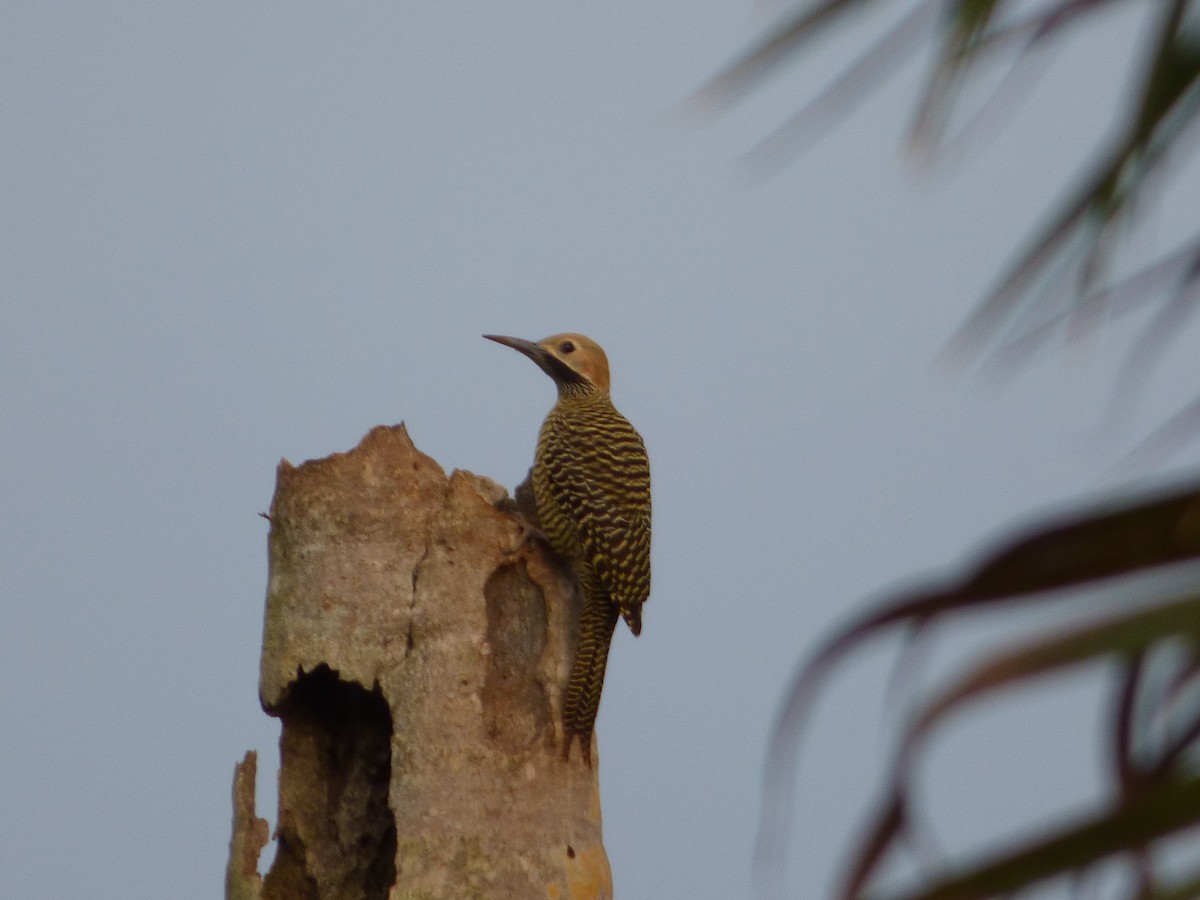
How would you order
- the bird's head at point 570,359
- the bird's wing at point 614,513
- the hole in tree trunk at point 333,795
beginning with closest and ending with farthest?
the hole in tree trunk at point 333,795 → the bird's wing at point 614,513 → the bird's head at point 570,359

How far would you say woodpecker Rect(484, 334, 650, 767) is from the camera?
21.1 feet

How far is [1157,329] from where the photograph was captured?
1050 millimetres

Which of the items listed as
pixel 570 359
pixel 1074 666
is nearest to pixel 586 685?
pixel 570 359

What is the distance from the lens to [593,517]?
6.96m

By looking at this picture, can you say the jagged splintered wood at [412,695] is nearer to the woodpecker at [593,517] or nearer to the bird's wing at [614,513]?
the woodpecker at [593,517]

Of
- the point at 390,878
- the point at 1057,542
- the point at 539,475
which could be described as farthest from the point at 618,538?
the point at 1057,542

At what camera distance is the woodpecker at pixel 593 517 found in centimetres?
644

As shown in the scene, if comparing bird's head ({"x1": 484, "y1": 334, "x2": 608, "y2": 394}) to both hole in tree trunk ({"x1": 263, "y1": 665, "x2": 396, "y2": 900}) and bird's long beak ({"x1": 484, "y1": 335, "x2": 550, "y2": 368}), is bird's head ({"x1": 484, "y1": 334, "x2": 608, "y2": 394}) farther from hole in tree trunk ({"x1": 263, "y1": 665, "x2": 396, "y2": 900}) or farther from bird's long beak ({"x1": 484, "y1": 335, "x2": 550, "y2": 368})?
hole in tree trunk ({"x1": 263, "y1": 665, "x2": 396, "y2": 900})

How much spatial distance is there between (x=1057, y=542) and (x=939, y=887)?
0.56ft

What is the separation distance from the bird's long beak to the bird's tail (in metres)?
2.07

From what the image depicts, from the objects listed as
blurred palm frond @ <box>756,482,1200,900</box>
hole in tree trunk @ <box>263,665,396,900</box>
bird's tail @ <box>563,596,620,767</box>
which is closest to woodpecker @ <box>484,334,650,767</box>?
bird's tail @ <box>563,596,620,767</box>

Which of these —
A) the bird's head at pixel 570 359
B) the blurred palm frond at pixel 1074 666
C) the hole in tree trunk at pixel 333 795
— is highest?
the bird's head at pixel 570 359

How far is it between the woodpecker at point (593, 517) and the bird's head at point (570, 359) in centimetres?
2

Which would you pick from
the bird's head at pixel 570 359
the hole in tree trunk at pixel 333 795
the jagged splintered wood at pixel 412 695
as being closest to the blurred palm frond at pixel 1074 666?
the jagged splintered wood at pixel 412 695
